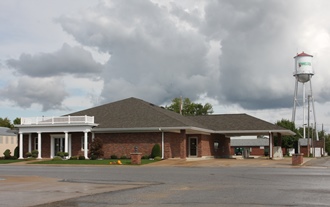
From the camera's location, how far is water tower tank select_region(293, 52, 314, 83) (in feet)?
242

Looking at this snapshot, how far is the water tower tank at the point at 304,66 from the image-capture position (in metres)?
73.8

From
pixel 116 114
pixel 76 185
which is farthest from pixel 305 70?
pixel 76 185

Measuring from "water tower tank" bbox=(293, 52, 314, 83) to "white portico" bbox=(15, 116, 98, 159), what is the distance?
37.9 metres

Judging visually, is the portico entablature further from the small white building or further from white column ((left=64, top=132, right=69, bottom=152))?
the small white building

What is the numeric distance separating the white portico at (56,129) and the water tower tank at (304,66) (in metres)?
37.9

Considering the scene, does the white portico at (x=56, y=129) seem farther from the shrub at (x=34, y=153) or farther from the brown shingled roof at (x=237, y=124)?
the brown shingled roof at (x=237, y=124)

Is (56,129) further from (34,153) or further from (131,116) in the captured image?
(131,116)

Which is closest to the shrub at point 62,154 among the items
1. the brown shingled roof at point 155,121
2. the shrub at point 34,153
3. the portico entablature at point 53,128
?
the portico entablature at point 53,128

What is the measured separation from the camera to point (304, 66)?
242 feet

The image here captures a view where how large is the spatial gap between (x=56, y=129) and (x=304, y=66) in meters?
41.0

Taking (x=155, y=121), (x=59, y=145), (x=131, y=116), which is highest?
(x=131, y=116)

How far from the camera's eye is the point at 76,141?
49562 mm

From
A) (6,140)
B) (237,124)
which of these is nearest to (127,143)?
(237,124)

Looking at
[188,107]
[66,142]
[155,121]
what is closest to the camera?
[155,121]
